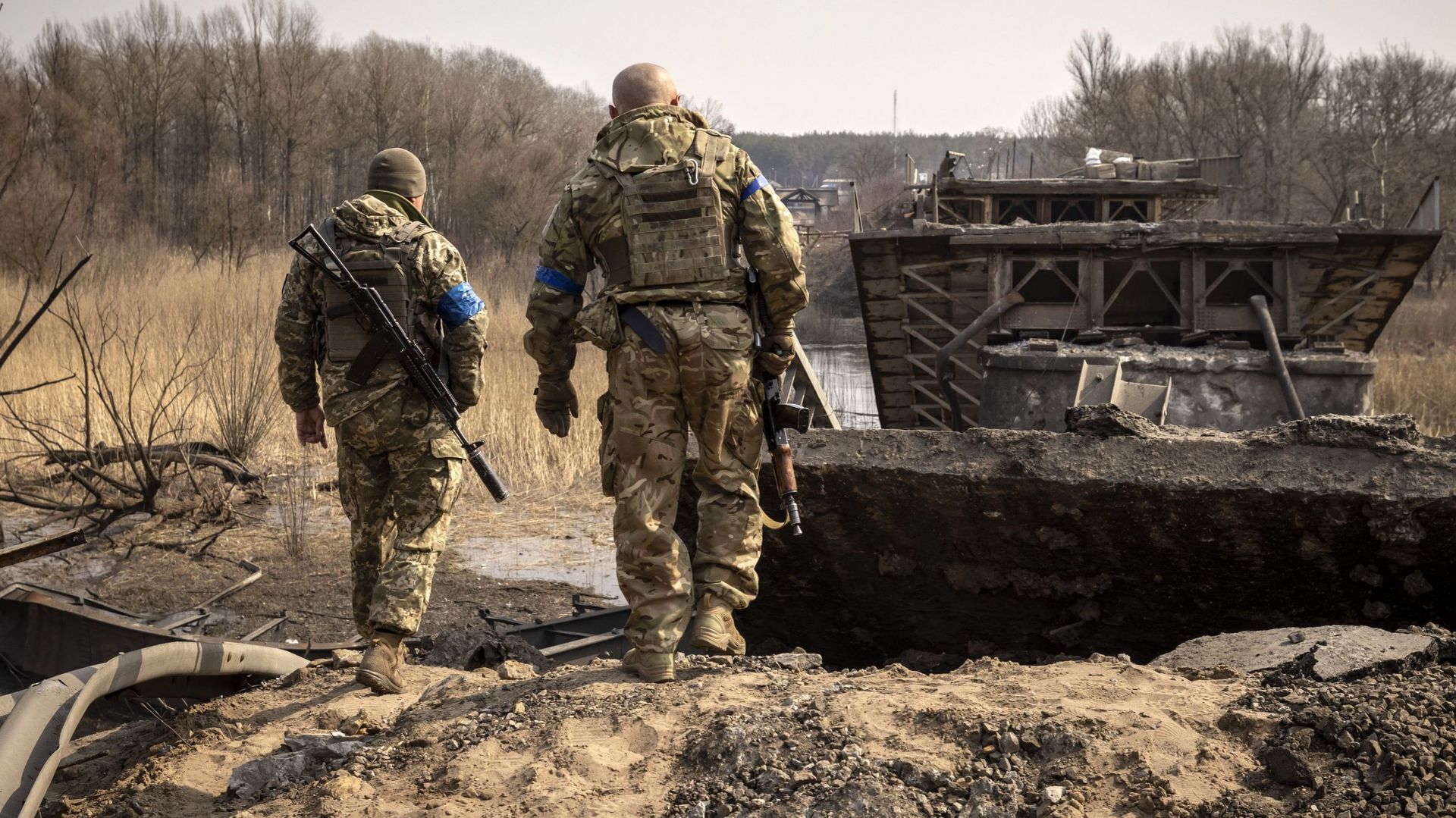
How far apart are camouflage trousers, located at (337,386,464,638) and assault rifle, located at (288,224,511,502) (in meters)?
0.06

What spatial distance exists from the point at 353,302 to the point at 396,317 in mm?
143

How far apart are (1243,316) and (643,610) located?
20.3 feet

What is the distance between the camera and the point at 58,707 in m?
2.93

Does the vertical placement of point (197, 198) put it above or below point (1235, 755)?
above

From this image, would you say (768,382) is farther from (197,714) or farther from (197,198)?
(197,198)

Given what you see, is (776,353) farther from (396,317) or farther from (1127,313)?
(1127,313)

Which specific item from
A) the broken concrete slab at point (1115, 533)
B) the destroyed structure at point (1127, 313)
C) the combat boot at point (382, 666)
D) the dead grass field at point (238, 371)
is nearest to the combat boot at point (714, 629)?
the combat boot at point (382, 666)

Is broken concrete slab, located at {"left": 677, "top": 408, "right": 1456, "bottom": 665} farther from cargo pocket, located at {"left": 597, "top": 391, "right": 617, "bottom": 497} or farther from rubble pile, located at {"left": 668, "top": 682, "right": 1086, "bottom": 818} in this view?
rubble pile, located at {"left": 668, "top": 682, "right": 1086, "bottom": 818}

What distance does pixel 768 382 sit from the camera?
12.4 feet

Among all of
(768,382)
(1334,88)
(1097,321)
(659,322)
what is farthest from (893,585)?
(1334,88)

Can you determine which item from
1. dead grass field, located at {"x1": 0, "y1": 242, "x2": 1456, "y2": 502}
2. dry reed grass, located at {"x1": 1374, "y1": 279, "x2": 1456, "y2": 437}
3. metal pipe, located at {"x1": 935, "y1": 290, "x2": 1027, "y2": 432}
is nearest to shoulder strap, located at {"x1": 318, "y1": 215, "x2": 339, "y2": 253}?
dead grass field, located at {"x1": 0, "y1": 242, "x2": 1456, "y2": 502}

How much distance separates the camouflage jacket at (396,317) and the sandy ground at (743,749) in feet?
3.35

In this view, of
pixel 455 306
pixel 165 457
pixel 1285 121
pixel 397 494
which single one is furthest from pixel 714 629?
pixel 1285 121

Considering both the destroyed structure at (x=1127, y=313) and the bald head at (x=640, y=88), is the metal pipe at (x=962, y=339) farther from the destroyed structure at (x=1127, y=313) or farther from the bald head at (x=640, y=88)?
the bald head at (x=640, y=88)
